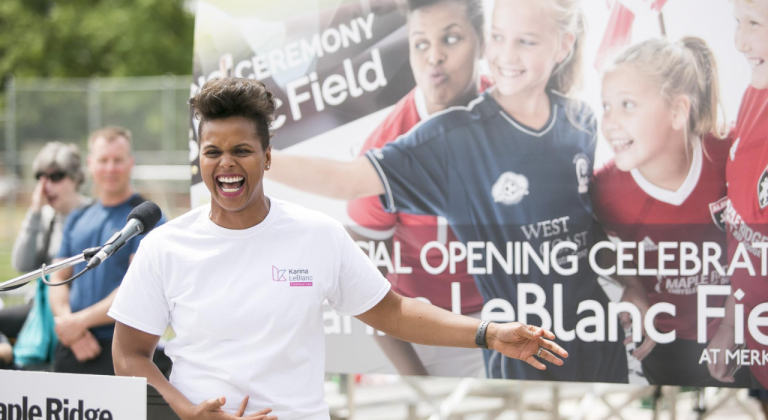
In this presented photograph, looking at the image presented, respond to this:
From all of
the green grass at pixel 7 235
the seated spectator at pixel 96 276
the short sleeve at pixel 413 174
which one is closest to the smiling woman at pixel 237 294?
the short sleeve at pixel 413 174

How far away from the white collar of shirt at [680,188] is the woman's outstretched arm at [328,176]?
118 centimetres

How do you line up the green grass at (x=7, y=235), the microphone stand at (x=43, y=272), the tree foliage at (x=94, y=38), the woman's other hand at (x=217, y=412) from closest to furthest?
the woman's other hand at (x=217, y=412)
the microphone stand at (x=43, y=272)
the green grass at (x=7, y=235)
the tree foliage at (x=94, y=38)

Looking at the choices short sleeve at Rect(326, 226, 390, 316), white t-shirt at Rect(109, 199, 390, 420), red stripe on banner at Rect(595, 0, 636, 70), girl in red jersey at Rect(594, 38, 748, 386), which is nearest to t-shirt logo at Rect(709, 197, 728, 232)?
girl in red jersey at Rect(594, 38, 748, 386)

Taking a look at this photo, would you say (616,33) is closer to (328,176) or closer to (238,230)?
(328,176)

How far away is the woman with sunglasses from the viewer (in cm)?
491

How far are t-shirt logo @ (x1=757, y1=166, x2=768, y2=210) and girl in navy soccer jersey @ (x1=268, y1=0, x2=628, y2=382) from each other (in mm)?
687

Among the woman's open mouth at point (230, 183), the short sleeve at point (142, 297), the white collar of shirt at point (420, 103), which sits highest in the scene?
the white collar of shirt at point (420, 103)

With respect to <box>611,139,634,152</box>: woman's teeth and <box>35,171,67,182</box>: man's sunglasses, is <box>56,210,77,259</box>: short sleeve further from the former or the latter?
<box>611,139,634,152</box>: woman's teeth

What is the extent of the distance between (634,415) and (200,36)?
15.1 ft

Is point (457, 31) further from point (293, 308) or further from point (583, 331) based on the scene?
point (293, 308)

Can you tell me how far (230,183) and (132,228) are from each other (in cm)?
45

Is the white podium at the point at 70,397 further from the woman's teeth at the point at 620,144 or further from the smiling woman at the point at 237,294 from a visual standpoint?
the woman's teeth at the point at 620,144

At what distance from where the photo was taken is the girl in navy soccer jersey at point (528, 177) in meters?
3.48

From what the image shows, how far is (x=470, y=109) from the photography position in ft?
11.9
